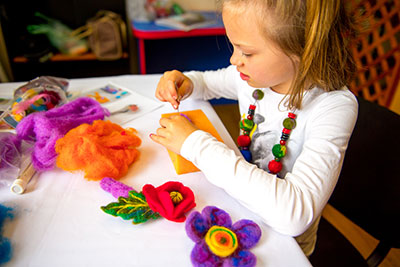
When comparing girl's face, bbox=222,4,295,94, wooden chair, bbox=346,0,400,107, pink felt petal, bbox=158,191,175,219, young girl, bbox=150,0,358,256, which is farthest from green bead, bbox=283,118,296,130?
wooden chair, bbox=346,0,400,107

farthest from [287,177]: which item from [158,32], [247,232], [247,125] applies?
[158,32]

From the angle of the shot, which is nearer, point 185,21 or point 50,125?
point 50,125

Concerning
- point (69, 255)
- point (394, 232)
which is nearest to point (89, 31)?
point (69, 255)

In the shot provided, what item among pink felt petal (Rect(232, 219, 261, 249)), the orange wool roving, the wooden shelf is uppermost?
the orange wool roving

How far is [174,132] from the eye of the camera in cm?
59

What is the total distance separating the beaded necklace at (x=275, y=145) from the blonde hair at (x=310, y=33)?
87mm

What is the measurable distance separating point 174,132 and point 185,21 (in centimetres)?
143

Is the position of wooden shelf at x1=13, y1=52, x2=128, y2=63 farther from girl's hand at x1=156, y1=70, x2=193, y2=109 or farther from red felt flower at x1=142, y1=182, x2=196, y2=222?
red felt flower at x1=142, y1=182, x2=196, y2=222

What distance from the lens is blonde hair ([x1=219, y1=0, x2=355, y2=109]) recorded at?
1.65ft

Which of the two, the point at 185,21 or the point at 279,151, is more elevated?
the point at 185,21

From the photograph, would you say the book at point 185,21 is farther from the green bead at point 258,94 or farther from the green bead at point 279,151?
the green bead at point 279,151

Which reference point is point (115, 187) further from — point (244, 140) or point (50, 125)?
point (244, 140)

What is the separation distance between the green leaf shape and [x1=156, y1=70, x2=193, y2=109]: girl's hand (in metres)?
0.29

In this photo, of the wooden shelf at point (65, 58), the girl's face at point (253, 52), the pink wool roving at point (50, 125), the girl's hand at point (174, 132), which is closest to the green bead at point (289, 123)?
the girl's face at point (253, 52)
